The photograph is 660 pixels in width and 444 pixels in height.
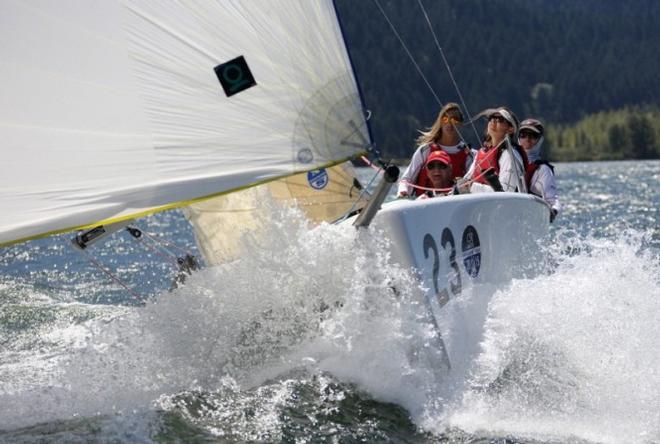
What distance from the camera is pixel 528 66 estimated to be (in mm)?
97000

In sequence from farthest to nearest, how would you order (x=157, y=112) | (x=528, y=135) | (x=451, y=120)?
(x=528, y=135) → (x=451, y=120) → (x=157, y=112)

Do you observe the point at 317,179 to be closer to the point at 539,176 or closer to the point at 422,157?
the point at 422,157

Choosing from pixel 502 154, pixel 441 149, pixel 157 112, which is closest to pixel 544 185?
pixel 502 154

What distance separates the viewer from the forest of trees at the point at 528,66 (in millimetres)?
71375

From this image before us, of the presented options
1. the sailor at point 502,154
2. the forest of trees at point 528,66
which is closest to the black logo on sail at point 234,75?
the sailor at point 502,154

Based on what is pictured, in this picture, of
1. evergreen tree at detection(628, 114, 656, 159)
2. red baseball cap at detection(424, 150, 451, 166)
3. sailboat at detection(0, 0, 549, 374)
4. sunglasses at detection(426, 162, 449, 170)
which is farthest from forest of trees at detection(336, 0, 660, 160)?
sailboat at detection(0, 0, 549, 374)

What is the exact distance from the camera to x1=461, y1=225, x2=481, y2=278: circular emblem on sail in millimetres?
4965

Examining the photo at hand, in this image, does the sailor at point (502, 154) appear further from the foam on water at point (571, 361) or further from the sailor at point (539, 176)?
the foam on water at point (571, 361)

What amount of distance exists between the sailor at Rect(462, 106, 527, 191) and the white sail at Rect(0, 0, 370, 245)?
197 cm

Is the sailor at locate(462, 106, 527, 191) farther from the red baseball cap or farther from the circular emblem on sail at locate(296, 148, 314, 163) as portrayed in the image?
the circular emblem on sail at locate(296, 148, 314, 163)

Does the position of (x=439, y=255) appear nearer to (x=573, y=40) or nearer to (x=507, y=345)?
(x=507, y=345)

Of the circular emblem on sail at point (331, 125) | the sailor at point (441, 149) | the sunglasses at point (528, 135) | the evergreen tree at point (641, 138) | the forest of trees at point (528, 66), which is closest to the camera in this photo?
the circular emblem on sail at point (331, 125)

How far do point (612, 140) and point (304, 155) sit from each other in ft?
226

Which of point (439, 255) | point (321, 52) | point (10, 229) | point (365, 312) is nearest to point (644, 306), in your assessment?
point (439, 255)
